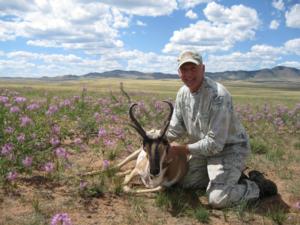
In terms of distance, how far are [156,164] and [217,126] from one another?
47.3 inches

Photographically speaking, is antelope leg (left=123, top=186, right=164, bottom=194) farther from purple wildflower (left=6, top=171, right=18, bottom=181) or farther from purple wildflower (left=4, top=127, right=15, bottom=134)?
purple wildflower (left=4, top=127, right=15, bottom=134)

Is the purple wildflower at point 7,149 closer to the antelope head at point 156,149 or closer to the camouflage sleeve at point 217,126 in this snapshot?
the antelope head at point 156,149

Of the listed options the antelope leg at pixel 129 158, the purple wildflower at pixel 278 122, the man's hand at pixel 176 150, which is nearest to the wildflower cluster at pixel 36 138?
the antelope leg at pixel 129 158

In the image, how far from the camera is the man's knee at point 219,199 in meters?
7.13

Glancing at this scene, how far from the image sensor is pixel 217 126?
719 centimetres

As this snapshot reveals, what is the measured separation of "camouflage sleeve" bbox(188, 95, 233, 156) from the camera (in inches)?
283

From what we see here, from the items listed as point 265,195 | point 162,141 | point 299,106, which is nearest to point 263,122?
point 299,106

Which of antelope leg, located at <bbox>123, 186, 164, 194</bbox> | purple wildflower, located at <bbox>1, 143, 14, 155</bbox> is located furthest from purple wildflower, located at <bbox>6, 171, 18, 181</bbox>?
antelope leg, located at <bbox>123, 186, 164, 194</bbox>

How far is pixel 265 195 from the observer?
7863mm

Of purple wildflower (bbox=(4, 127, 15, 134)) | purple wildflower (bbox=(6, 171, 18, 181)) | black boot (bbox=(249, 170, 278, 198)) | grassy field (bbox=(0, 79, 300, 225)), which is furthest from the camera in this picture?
black boot (bbox=(249, 170, 278, 198))

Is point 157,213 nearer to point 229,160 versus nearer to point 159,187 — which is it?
point 159,187

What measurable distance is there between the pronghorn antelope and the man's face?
1.82 feet

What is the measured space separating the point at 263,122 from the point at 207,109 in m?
8.94

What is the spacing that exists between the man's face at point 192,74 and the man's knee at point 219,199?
181 cm
